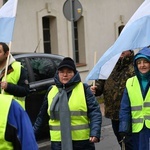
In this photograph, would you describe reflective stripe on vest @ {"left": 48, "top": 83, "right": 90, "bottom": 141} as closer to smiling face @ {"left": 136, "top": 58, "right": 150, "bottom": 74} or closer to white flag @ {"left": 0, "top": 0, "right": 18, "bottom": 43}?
smiling face @ {"left": 136, "top": 58, "right": 150, "bottom": 74}

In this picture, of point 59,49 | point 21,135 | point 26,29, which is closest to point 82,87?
point 21,135

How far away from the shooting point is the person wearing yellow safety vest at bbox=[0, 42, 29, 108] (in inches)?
204

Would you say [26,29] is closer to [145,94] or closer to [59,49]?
[59,49]

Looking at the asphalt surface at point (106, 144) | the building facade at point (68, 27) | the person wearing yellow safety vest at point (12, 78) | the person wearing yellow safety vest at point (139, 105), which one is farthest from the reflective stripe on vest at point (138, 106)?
the building facade at point (68, 27)

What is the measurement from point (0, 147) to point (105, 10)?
48.1ft

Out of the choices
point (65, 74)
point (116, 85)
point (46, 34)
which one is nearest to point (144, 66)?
point (65, 74)

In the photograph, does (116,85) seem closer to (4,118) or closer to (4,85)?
(4,85)

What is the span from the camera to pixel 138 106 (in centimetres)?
459

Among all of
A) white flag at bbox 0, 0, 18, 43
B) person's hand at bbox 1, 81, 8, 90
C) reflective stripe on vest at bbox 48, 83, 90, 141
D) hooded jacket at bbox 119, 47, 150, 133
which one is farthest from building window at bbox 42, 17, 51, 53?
reflective stripe on vest at bbox 48, 83, 90, 141

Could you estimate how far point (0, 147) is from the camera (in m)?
2.69

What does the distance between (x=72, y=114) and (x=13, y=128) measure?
1774 mm

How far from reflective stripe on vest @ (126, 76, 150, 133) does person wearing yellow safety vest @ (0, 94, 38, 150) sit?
6.68 ft

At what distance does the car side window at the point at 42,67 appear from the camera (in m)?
8.23

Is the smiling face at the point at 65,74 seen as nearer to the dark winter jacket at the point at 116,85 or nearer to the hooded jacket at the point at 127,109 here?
the hooded jacket at the point at 127,109
